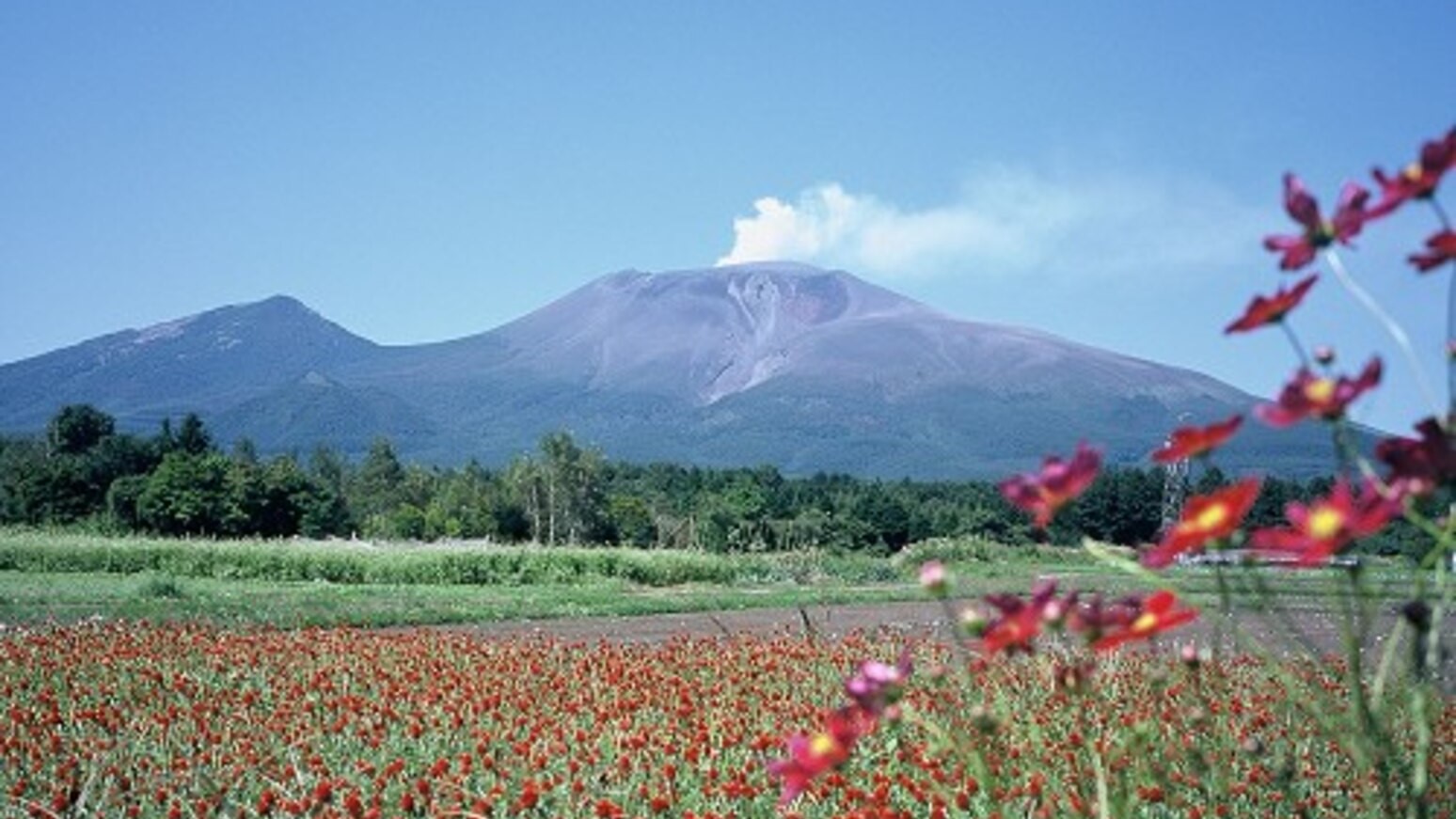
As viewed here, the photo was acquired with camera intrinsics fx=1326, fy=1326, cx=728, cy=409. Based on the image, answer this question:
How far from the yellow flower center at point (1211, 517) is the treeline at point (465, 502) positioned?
44866mm

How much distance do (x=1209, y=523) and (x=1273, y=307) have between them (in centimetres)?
30

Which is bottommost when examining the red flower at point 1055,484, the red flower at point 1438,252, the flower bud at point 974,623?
the flower bud at point 974,623

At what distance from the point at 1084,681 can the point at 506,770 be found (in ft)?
14.2

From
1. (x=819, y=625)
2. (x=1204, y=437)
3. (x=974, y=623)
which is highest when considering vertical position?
(x=1204, y=437)

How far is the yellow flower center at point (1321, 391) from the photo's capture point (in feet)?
4.89

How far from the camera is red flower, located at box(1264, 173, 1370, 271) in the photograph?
1617 mm

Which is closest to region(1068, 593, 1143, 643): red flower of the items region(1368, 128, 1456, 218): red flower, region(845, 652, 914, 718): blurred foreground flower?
region(845, 652, 914, 718): blurred foreground flower

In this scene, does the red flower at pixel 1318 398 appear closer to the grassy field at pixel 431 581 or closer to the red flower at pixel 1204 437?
the red flower at pixel 1204 437

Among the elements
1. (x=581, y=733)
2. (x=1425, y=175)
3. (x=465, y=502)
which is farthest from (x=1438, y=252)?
(x=465, y=502)

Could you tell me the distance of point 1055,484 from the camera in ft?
5.40

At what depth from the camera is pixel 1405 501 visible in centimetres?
153

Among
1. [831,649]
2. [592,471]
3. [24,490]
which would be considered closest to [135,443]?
[24,490]

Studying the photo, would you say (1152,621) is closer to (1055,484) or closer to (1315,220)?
(1055,484)

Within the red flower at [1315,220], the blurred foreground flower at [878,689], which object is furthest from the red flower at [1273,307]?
the blurred foreground flower at [878,689]
